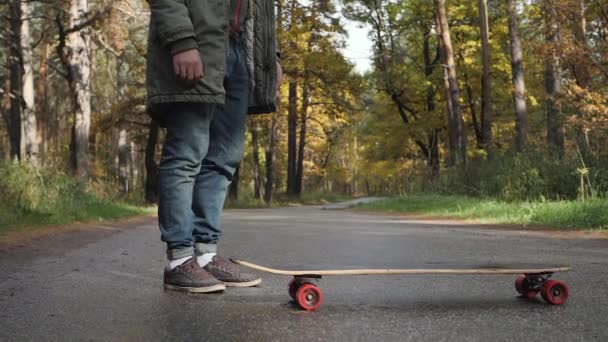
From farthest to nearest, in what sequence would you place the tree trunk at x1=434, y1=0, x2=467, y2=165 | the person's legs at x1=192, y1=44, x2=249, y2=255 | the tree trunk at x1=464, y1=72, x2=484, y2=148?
the tree trunk at x1=464, y1=72, x2=484, y2=148 → the tree trunk at x1=434, y1=0, x2=467, y2=165 → the person's legs at x1=192, y1=44, x2=249, y2=255

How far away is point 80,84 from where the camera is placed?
17.6 metres

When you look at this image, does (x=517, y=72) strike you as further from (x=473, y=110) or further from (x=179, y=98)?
(x=179, y=98)

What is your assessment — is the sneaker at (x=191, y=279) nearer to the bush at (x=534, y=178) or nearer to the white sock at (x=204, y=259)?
the white sock at (x=204, y=259)

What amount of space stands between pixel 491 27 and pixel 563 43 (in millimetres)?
18393

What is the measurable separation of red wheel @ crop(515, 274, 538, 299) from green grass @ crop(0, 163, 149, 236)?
5451 mm

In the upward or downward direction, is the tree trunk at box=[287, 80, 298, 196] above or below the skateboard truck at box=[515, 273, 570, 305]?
above

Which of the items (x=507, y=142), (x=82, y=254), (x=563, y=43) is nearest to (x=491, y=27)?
(x=507, y=142)

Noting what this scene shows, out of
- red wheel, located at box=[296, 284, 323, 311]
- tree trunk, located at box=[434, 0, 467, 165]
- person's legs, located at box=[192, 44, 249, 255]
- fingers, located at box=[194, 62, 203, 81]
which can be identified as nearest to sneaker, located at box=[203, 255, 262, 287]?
person's legs, located at box=[192, 44, 249, 255]

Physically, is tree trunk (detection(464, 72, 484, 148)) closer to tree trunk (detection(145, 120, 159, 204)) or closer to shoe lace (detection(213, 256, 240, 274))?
tree trunk (detection(145, 120, 159, 204))

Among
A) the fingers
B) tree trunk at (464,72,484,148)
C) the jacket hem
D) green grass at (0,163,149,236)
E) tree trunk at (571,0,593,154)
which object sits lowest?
green grass at (0,163,149,236)

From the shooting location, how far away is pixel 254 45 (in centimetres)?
380

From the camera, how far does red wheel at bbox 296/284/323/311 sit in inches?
109

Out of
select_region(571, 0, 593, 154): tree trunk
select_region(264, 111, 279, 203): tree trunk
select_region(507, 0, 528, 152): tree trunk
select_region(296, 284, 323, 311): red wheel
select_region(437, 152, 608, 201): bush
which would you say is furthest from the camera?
select_region(264, 111, 279, 203): tree trunk

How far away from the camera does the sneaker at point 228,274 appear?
3.47 meters
